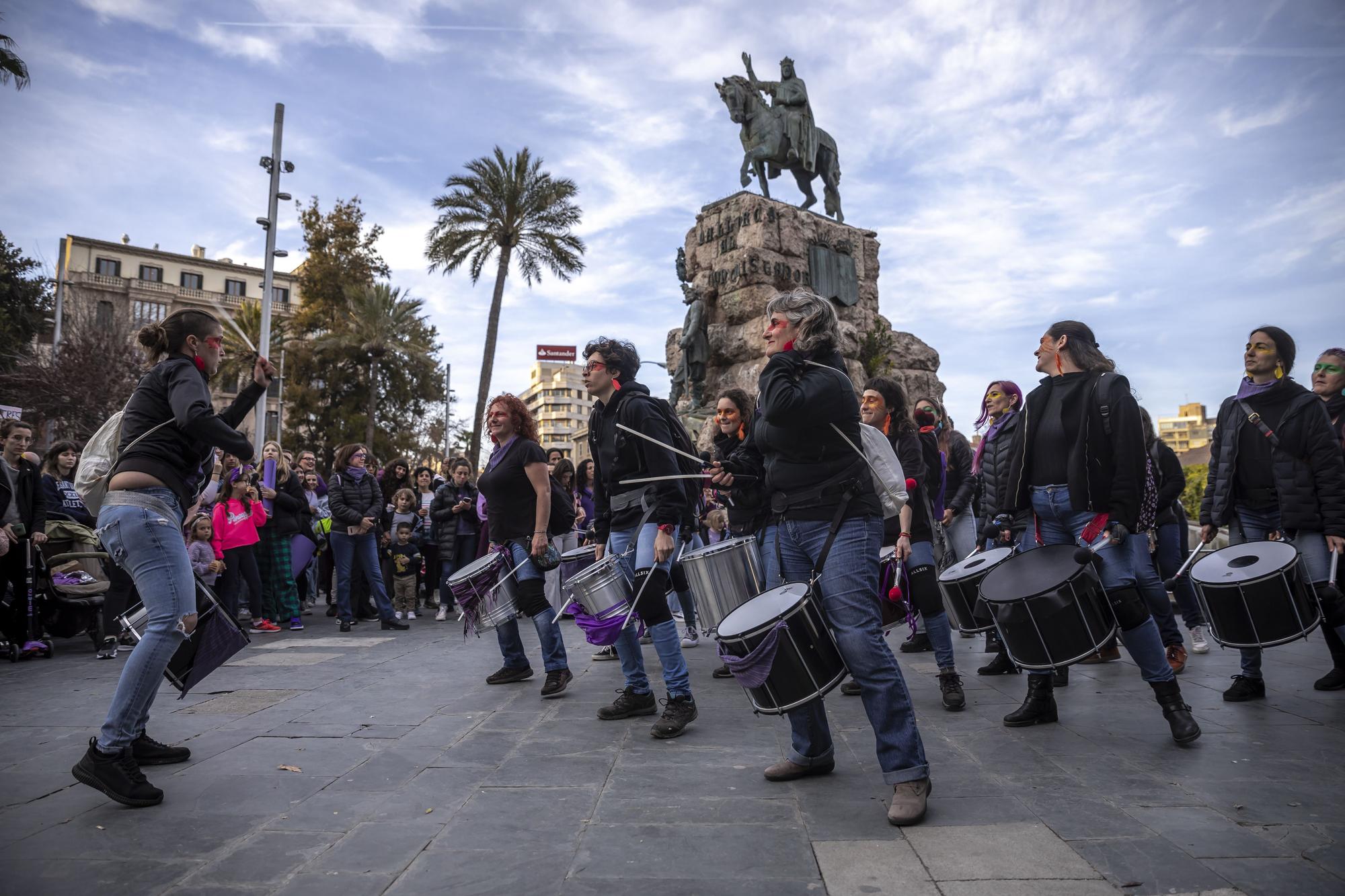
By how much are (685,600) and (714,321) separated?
14696mm

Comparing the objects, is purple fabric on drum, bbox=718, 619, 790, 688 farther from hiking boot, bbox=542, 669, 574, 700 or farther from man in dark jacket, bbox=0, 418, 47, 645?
man in dark jacket, bbox=0, 418, 47, 645

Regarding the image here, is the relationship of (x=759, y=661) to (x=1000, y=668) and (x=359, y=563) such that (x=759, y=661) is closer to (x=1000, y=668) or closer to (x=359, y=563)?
(x=1000, y=668)

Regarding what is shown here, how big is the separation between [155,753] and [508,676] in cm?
258

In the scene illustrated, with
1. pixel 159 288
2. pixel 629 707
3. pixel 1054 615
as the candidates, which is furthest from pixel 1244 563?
pixel 159 288

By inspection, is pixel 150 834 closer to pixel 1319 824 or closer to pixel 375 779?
pixel 375 779

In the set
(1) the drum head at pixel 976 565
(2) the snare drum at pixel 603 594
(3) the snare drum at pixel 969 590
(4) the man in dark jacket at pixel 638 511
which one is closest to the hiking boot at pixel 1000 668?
(3) the snare drum at pixel 969 590

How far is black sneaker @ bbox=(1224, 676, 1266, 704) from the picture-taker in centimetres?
524

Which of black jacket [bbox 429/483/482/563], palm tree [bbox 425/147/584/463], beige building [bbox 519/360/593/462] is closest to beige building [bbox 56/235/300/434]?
palm tree [bbox 425/147/584/463]

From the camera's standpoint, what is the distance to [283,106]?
778 inches

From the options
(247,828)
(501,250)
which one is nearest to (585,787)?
(247,828)

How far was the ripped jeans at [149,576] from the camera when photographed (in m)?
3.73

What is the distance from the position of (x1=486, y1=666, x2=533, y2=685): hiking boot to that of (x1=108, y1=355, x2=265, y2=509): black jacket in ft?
9.15

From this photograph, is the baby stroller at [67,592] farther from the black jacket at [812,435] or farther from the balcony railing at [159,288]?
the balcony railing at [159,288]

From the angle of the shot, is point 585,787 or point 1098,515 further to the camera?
point 1098,515
